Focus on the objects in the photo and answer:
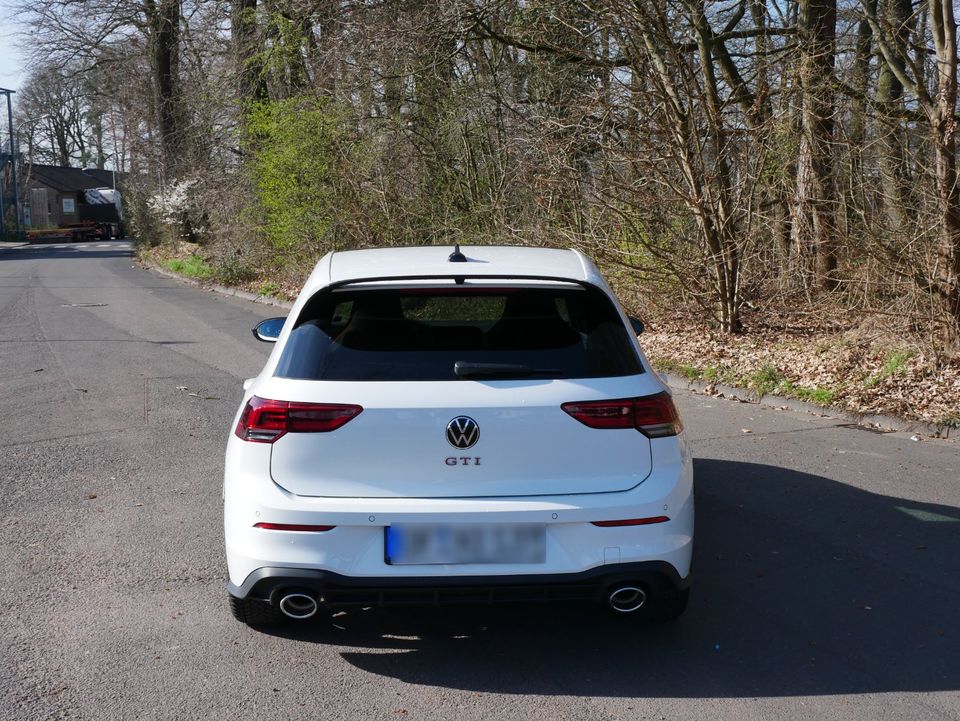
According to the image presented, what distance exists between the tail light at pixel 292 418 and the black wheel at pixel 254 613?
742 millimetres

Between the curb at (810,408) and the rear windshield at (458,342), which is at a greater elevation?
the rear windshield at (458,342)

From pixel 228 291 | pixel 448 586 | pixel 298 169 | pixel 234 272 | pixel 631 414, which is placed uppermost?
pixel 298 169

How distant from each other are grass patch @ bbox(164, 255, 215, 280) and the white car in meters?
24.4

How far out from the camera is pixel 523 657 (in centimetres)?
401

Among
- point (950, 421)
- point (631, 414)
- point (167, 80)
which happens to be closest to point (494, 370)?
point (631, 414)

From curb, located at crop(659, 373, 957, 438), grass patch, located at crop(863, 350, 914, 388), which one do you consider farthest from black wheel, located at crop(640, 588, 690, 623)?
grass patch, located at crop(863, 350, 914, 388)

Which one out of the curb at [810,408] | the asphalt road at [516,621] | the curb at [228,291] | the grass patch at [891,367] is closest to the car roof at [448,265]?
the asphalt road at [516,621]

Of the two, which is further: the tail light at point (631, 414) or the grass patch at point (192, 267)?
the grass patch at point (192, 267)

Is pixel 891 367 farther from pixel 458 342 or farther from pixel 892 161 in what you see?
pixel 458 342

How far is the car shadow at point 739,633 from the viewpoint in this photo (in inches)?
149

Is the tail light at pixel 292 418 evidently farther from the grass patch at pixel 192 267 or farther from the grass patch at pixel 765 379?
the grass patch at pixel 192 267

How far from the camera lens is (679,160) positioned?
37.7 feet

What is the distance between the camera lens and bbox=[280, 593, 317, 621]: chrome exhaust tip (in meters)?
3.85

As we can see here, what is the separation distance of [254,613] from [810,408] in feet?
21.9
